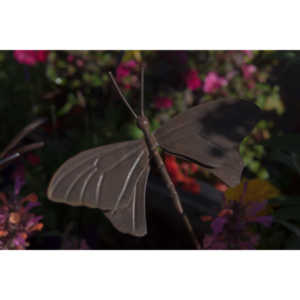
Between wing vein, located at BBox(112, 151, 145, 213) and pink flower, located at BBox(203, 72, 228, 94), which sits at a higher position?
pink flower, located at BBox(203, 72, 228, 94)

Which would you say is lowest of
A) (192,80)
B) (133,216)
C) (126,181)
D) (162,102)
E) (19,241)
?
(19,241)

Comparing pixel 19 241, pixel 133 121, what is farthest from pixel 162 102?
pixel 19 241

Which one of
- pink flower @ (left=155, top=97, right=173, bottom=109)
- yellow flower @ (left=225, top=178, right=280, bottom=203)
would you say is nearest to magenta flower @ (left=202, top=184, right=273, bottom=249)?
yellow flower @ (left=225, top=178, right=280, bottom=203)

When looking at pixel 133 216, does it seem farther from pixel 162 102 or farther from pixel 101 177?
pixel 162 102

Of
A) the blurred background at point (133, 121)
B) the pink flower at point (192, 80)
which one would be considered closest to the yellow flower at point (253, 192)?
the blurred background at point (133, 121)

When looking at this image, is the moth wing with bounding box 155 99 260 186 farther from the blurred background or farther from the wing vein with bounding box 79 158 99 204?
the blurred background

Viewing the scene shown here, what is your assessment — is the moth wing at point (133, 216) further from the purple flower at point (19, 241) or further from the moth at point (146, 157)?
the purple flower at point (19, 241)
